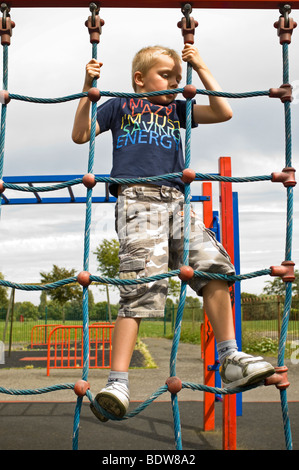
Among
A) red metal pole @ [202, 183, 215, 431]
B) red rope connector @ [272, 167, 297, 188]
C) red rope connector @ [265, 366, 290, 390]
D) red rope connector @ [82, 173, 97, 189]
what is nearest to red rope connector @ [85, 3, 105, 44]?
red rope connector @ [82, 173, 97, 189]

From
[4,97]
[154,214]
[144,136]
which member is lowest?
[154,214]

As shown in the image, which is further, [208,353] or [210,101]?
[208,353]

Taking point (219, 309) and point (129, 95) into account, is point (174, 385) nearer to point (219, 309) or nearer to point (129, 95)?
point (219, 309)

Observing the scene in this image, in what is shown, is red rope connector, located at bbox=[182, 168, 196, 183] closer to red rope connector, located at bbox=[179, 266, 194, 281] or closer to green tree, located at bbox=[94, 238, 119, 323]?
red rope connector, located at bbox=[179, 266, 194, 281]

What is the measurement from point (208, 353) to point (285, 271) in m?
2.32

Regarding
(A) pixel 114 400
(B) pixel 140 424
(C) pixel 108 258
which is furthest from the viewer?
(C) pixel 108 258

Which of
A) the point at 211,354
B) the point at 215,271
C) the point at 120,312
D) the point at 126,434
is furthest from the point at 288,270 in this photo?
the point at 126,434

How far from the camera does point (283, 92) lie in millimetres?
1681

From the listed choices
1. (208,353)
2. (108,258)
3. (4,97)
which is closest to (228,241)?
(208,353)

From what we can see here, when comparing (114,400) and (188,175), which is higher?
(188,175)

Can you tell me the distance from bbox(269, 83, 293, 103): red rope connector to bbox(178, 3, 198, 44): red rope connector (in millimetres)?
336

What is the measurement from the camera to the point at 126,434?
3953mm

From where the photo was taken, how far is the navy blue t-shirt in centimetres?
172

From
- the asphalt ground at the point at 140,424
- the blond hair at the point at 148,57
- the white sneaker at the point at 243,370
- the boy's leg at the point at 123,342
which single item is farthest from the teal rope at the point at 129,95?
the asphalt ground at the point at 140,424
